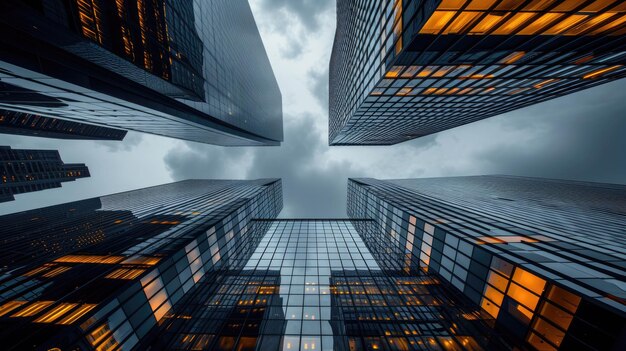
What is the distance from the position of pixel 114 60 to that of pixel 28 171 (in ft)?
550

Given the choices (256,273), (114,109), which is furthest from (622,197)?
(114,109)

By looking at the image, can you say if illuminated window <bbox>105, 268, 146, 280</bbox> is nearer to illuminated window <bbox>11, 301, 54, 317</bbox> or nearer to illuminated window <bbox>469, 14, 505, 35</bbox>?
illuminated window <bbox>11, 301, 54, 317</bbox>

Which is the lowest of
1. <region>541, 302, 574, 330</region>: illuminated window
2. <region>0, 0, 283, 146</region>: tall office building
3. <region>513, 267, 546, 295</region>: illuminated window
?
<region>541, 302, 574, 330</region>: illuminated window

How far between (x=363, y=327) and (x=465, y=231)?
1314cm

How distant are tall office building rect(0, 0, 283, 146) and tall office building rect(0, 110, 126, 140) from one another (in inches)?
4495

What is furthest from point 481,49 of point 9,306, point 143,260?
point 9,306

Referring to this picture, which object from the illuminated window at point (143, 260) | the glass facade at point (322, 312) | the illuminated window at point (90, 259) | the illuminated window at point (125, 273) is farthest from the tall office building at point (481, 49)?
the illuminated window at point (90, 259)

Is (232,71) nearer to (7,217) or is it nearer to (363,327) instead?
(363,327)

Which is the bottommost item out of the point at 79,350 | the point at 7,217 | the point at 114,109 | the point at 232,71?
the point at 7,217

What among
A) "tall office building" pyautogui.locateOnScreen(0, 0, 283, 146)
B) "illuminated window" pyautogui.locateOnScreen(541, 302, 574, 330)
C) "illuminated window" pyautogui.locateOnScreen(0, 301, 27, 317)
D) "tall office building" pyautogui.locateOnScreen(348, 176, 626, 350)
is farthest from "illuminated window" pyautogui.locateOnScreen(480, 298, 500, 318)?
"tall office building" pyautogui.locateOnScreen(0, 0, 283, 146)

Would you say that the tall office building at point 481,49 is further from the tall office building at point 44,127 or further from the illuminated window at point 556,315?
the tall office building at point 44,127

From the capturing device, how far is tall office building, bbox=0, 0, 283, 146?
37.0 feet

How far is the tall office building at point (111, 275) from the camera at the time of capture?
1179cm

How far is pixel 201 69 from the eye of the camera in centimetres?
2997
